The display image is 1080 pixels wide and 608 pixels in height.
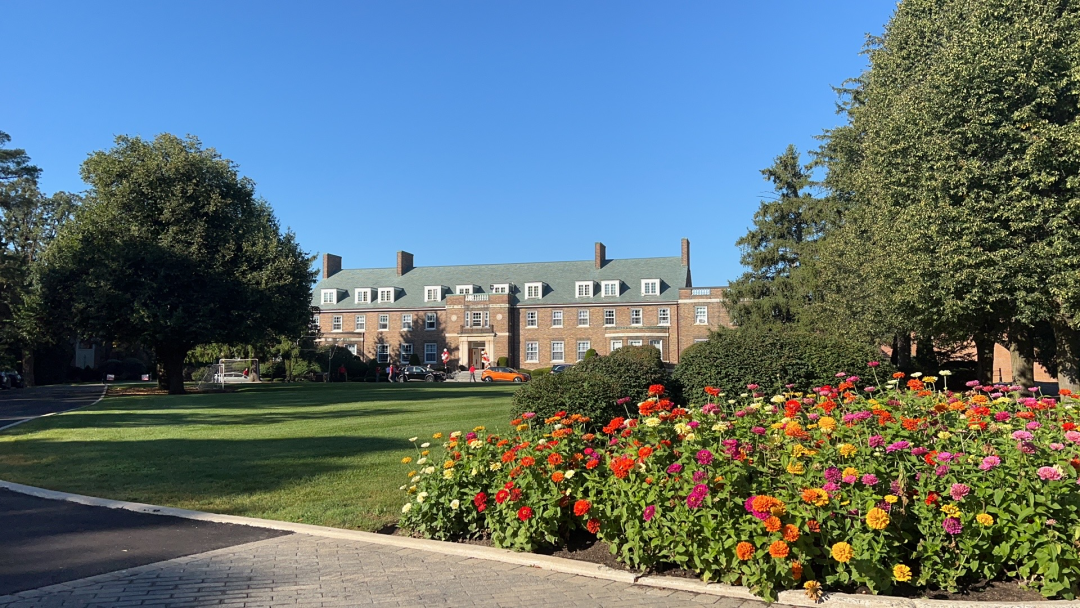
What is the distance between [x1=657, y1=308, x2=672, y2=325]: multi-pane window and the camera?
200 ft

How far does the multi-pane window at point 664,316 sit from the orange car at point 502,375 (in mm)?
12793

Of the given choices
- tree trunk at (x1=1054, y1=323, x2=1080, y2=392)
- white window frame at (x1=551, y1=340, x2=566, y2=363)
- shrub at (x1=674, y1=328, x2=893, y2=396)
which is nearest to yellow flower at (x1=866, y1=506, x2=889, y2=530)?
shrub at (x1=674, y1=328, x2=893, y2=396)

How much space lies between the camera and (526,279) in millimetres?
67562

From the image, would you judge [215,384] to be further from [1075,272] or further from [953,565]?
[953,565]

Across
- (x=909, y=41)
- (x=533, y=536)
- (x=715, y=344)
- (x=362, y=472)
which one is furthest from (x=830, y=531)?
(x=909, y=41)

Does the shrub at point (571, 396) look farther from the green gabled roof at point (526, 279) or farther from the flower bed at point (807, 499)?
the green gabled roof at point (526, 279)

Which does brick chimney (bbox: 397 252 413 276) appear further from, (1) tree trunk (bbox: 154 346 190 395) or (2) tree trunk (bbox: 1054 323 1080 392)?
(2) tree trunk (bbox: 1054 323 1080 392)

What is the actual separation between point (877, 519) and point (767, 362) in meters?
8.30

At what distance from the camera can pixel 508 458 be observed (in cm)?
648

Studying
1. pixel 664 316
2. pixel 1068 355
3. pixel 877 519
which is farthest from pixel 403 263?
pixel 877 519

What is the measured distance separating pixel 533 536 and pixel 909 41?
23.5 metres

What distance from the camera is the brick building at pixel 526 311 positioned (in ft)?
200

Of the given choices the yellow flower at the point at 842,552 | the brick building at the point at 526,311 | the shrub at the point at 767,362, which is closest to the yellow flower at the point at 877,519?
the yellow flower at the point at 842,552

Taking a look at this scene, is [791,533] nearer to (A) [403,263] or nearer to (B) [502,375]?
(B) [502,375]
